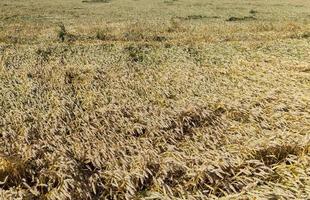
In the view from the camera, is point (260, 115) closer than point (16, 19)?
Yes

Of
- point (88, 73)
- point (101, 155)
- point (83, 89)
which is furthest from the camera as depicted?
point (88, 73)

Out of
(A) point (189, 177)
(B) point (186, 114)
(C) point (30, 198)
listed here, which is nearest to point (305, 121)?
(B) point (186, 114)

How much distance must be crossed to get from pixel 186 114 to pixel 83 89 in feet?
13.9

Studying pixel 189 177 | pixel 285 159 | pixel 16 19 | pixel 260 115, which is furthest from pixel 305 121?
pixel 16 19

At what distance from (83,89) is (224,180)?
7.37m

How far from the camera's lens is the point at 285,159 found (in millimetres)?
9336

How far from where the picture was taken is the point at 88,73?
16.9 metres

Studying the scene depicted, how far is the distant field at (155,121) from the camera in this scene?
28.7 ft

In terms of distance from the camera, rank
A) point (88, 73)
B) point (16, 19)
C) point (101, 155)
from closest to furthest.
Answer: point (101, 155) < point (88, 73) < point (16, 19)

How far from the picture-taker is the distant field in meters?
8.73

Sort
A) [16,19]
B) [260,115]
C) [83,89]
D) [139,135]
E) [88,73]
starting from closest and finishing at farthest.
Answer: [139,135] < [260,115] < [83,89] < [88,73] < [16,19]

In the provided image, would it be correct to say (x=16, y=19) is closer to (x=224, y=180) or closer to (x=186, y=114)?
(x=186, y=114)

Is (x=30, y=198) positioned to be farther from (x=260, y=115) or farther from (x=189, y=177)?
(x=260, y=115)

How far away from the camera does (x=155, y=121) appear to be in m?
11.7
